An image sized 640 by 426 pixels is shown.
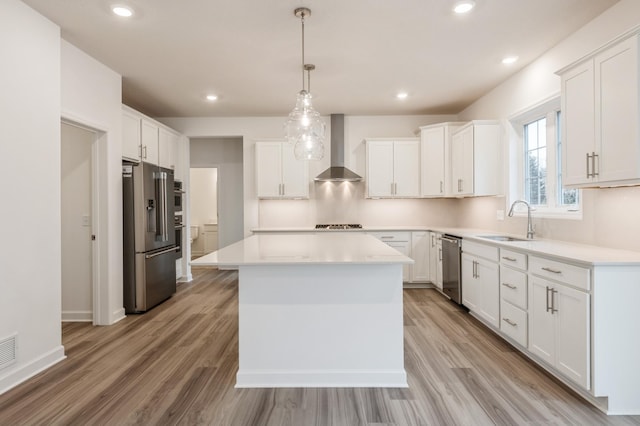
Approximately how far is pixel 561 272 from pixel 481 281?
4.26ft

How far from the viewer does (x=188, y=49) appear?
131 inches

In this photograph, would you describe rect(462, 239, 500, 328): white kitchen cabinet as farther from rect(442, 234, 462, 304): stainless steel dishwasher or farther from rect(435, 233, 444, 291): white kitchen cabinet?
rect(435, 233, 444, 291): white kitchen cabinet

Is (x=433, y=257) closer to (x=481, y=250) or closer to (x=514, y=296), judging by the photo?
(x=481, y=250)

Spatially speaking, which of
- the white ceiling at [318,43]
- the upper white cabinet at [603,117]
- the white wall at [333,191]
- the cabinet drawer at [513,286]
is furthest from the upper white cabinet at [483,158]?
the upper white cabinet at [603,117]

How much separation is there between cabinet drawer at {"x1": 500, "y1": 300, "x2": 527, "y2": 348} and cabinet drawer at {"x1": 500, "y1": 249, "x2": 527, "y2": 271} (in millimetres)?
353

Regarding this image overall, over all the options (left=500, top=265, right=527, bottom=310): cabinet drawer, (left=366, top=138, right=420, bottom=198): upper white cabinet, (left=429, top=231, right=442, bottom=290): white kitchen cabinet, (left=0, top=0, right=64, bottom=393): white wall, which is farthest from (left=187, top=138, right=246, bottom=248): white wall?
(left=500, top=265, right=527, bottom=310): cabinet drawer

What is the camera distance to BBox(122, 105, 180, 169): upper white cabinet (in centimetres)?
420

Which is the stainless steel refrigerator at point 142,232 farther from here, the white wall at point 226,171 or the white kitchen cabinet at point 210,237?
the white kitchen cabinet at point 210,237

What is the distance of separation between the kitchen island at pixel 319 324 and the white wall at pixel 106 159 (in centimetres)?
202

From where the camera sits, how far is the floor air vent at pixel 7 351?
2.35 m

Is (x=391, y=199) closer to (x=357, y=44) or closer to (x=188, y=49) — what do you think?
(x=357, y=44)

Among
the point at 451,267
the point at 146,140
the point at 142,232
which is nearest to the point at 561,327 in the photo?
the point at 451,267

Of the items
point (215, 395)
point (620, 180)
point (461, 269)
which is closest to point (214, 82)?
point (215, 395)

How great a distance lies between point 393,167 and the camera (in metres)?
5.52
